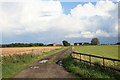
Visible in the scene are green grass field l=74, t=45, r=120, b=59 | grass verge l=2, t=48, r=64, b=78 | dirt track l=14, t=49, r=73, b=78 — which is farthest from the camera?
green grass field l=74, t=45, r=120, b=59

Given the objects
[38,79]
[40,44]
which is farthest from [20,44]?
[38,79]

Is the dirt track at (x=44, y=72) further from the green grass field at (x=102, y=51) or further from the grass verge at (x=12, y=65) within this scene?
the green grass field at (x=102, y=51)

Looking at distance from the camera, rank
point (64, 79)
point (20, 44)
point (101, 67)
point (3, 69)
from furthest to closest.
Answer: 1. point (20, 44)
2. point (3, 69)
3. point (101, 67)
4. point (64, 79)

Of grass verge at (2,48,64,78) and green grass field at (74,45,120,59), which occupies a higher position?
grass verge at (2,48,64,78)

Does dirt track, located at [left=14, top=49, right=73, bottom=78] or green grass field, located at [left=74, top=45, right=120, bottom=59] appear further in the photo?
green grass field, located at [left=74, top=45, right=120, bottom=59]

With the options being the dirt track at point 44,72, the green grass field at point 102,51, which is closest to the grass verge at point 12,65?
the dirt track at point 44,72

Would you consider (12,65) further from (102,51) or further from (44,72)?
(102,51)

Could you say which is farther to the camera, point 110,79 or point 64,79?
point 64,79

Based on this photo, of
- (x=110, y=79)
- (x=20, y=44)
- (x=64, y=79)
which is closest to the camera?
(x=110, y=79)

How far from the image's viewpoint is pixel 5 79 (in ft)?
30.5

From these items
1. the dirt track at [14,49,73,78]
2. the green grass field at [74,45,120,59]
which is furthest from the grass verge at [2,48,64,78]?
the green grass field at [74,45,120,59]

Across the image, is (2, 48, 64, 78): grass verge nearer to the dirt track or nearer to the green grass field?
the dirt track

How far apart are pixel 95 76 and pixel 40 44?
137 meters

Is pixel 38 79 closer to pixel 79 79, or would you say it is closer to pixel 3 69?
pixel 79 79
